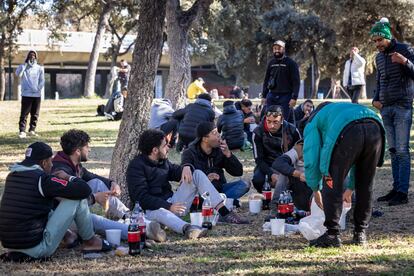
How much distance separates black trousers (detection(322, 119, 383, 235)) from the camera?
5316 mm

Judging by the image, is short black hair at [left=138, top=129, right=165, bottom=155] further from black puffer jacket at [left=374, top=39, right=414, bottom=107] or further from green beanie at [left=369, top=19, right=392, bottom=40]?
black puffer jacket at [left=374, top=39, right=414, bottom=107]

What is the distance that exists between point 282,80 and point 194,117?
152 cm

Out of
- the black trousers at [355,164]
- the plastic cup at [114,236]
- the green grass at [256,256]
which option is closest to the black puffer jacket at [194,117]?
the green grass at [256,256]

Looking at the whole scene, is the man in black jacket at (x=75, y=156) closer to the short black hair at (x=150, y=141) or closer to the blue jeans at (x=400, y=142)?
the short black hair at (x=150, y=141)

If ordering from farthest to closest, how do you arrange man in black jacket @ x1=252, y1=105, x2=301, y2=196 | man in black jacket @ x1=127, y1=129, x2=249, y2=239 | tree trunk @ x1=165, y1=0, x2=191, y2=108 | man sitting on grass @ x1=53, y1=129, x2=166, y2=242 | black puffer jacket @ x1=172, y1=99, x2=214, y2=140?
1. tree trunk @ x1=165, y1=0, x2=191, y2=108
2. black puffer jacket @ x1=172, y1=99, x2=214, y2=140
3. man in black jacket @ x1=252, y1=105, x2=301, y2=196
4. man in black jacket @ x1=127, y1=129, x2=249, y2=239
5. man sitting on grass @ x1=53, y1=129, x2=166, y2=242

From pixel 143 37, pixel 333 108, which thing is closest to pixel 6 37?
pixel 143 37

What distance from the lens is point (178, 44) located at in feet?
52.0

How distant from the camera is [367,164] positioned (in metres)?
5.51

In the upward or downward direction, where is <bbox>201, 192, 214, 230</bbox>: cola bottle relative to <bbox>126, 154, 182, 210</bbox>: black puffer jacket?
downward

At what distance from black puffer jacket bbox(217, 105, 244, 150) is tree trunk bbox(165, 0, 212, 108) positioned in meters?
3.66

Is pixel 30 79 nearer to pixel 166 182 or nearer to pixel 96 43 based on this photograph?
pixel 166 182

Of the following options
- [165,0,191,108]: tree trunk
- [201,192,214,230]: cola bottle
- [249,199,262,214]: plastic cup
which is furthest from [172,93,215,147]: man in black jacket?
[165,0,191,108]: tree trunk

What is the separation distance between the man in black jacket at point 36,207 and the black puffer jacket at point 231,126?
6532mm

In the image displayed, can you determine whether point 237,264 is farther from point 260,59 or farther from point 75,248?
point 260,59
